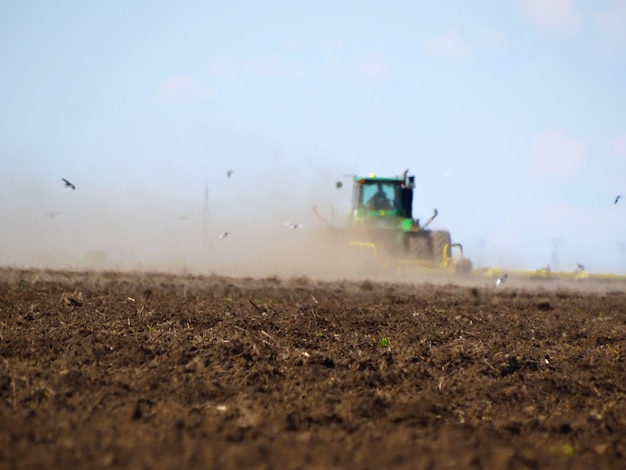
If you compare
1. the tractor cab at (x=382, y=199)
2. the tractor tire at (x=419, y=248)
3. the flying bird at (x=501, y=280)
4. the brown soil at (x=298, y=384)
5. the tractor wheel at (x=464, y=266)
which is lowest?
the brown soil at (x=298, y=384)

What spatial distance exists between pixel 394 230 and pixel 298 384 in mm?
21798

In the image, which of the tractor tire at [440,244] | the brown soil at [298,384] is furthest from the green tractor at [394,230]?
the brown soil at [298,384]

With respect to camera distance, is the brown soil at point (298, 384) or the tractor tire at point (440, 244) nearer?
the brown soil at point (298, 384)

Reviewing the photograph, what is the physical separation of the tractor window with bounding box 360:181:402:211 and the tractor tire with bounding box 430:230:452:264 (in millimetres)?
1554

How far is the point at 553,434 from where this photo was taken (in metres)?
8.85

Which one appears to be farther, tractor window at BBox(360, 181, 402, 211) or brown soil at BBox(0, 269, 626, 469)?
tractor window at BBox(360, 181, 402, 211)

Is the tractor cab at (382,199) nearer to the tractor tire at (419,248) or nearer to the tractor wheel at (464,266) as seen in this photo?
the tractor tire at (419,248)

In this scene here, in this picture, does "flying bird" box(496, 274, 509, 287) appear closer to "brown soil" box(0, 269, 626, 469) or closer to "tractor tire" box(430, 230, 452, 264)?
"tractor tire" box(430, 230, 452, 264)

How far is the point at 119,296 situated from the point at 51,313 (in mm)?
3035

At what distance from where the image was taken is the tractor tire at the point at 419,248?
31.3 m

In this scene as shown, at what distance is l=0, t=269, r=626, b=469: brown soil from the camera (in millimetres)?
6980

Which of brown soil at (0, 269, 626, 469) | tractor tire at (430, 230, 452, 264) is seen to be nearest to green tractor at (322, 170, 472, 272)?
tractor tire at (430, 230, 452, 264)

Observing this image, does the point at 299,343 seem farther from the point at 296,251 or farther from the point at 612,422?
the point at 296,251

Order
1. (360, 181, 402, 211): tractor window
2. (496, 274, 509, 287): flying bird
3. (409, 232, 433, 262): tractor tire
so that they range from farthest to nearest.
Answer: (360, 181, 402, 211): tractor window < (409, 232, 433, 262): tractor tire < (496, 274, 509, 287): flying bird
